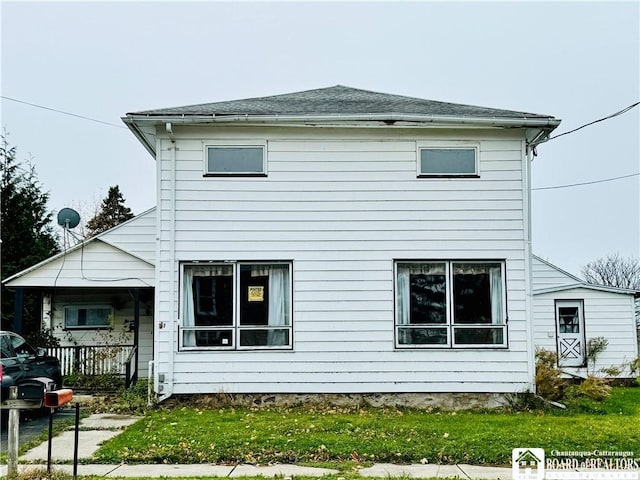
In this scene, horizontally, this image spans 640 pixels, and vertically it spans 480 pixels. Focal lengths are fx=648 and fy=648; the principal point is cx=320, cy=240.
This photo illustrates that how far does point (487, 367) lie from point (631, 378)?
26.3 feet

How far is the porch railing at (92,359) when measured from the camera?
1472cm

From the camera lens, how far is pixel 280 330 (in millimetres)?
11469

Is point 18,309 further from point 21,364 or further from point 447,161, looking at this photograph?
point 447,161

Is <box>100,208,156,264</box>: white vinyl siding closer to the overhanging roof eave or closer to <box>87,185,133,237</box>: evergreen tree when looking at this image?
the overhanging roof eave

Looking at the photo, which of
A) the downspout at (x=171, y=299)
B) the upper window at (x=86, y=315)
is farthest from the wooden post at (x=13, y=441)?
the upper window at (x=86, y=315)

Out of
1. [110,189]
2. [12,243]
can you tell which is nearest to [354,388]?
[12,243]

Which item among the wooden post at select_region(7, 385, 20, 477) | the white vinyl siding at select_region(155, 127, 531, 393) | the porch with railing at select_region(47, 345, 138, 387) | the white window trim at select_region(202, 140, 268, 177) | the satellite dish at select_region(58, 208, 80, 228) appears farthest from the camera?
the satellite dish at select_region(58, 208, 80, 228)

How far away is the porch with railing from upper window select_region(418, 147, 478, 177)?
25.3 ft

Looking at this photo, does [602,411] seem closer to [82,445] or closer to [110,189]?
[82,445]

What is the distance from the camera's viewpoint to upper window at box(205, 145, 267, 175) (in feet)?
38.3

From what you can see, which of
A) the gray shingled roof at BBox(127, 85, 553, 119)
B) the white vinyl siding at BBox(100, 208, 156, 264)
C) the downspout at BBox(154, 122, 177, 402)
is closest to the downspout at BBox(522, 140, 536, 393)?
the gray shingled roof at BBox(127, 85, 553, 119)

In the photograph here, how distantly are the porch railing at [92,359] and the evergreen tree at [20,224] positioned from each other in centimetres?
518

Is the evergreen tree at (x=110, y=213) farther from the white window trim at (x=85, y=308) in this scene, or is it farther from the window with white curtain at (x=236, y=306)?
the window with white curtain at (x=236, y=306)

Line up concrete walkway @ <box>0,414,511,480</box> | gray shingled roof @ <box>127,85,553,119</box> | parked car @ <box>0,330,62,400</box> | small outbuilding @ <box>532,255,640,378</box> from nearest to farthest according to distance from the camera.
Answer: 1. concrete walkway @ <box>0,414,511,480</box>
2. parked car @ <box>0,330,62,400</box>
3. gray shingled roof @ <box>127,85,553,119</box>
4. small outbuilding @ <box>532,255,640,378</box>
